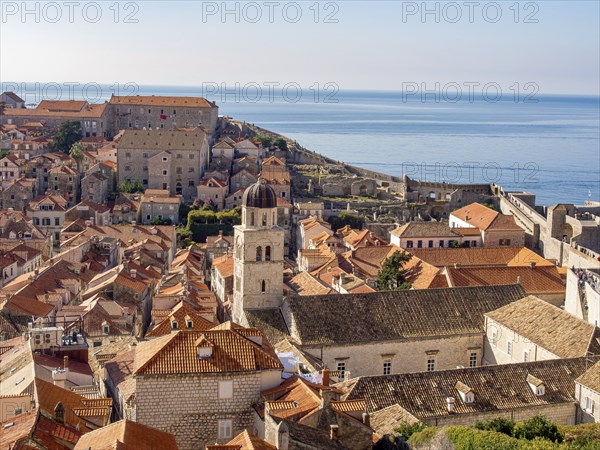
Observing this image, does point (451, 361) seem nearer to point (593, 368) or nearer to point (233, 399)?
point (593, 368)

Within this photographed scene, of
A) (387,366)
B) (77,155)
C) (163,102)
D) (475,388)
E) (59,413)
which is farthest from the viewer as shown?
(163,102)

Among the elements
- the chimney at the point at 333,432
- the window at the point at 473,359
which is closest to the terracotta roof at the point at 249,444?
the chimney at the point at 333,432

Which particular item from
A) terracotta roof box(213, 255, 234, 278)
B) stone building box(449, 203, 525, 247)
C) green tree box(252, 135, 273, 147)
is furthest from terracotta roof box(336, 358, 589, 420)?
green tree box(252, 135, 273, 147)

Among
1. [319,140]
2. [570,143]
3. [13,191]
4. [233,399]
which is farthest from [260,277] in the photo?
[570,143]

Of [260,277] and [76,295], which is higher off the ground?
[260,277]

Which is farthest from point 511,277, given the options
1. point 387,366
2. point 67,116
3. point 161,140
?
point 67,116

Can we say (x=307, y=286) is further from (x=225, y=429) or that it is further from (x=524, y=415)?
(x=225, y=429)
